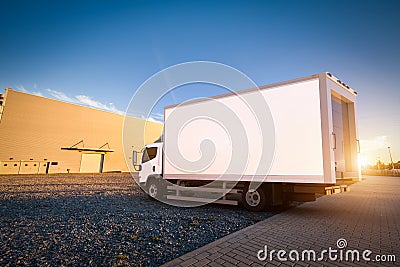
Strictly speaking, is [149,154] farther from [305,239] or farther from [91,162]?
[91,162]

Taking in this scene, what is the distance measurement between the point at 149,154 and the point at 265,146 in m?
5.34

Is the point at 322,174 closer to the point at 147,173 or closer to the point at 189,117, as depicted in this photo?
the point at 189,117

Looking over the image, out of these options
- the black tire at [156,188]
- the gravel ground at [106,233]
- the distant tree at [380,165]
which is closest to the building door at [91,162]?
the gravel ground at [106,233]

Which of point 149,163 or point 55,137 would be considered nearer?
point 149,163

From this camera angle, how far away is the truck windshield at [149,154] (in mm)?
9180

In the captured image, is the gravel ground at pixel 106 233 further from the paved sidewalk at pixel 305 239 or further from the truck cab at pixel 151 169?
the truck cab at pixel 151 169

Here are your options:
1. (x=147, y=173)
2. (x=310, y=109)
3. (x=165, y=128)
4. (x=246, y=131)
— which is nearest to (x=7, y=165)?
(x=147, y=173)

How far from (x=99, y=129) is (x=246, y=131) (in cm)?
2901

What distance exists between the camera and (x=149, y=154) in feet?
31.0

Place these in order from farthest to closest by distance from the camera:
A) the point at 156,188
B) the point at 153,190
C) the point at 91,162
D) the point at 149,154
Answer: the point at 91,162, the point at 149,154, the point at 153,190, the point at 156,188

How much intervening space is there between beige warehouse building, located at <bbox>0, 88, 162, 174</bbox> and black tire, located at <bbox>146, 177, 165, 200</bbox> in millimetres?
22546

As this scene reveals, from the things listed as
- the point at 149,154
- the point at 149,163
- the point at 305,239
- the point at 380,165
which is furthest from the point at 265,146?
the point at 380,165

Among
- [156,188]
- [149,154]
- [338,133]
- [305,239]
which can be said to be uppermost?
[338,133]

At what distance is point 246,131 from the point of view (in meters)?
6.37
